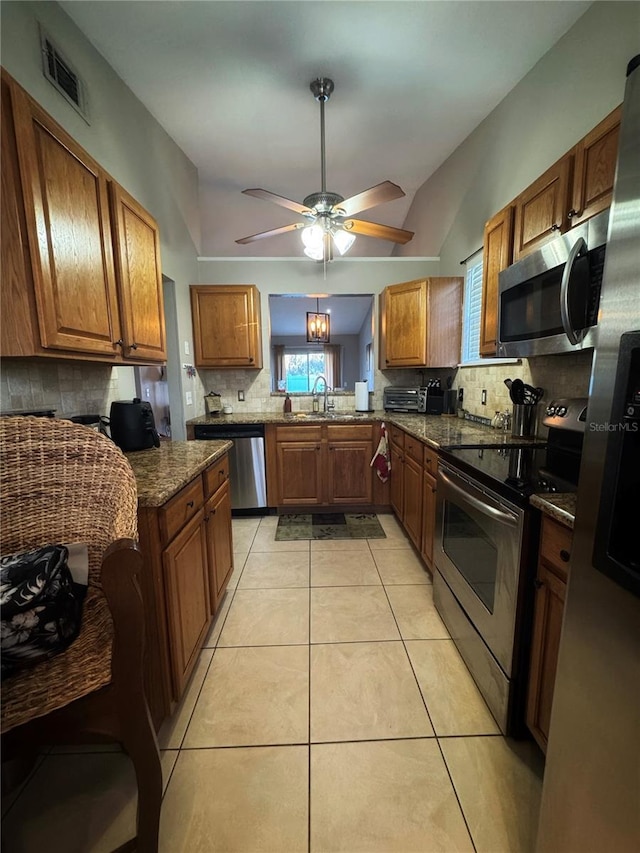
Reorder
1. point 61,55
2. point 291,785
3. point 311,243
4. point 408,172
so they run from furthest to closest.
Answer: point 408,172, point 311,243, point 61,55, point 291,785

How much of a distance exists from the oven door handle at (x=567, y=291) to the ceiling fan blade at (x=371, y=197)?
1282 millimetres

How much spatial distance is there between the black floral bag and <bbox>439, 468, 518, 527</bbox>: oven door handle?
1.32 m

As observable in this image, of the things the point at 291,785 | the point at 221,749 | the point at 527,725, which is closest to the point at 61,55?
the point at 221,749

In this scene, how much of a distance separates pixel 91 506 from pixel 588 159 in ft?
7.20

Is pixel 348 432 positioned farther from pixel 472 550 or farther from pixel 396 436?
pixel 472 550

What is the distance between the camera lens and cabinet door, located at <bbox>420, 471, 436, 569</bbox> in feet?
6.73

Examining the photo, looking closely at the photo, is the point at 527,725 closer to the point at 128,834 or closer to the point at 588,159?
the point at 128,834

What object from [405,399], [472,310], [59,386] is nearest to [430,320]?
[472,310]

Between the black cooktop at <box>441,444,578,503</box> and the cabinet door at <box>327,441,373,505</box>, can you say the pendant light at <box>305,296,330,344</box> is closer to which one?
the cabinet door at <box>327,441,373,505</box>

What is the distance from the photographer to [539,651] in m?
1.07

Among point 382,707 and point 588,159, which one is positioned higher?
point 588,159

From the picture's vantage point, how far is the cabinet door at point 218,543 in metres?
1.68

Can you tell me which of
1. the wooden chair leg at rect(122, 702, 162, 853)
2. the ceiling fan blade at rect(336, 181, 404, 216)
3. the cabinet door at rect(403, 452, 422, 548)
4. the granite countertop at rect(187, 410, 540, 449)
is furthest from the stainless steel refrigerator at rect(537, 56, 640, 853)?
the ceiling fan blade at rect(336, 181, 404, 216)

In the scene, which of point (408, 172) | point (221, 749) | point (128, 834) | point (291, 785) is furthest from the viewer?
point (408, 172)
